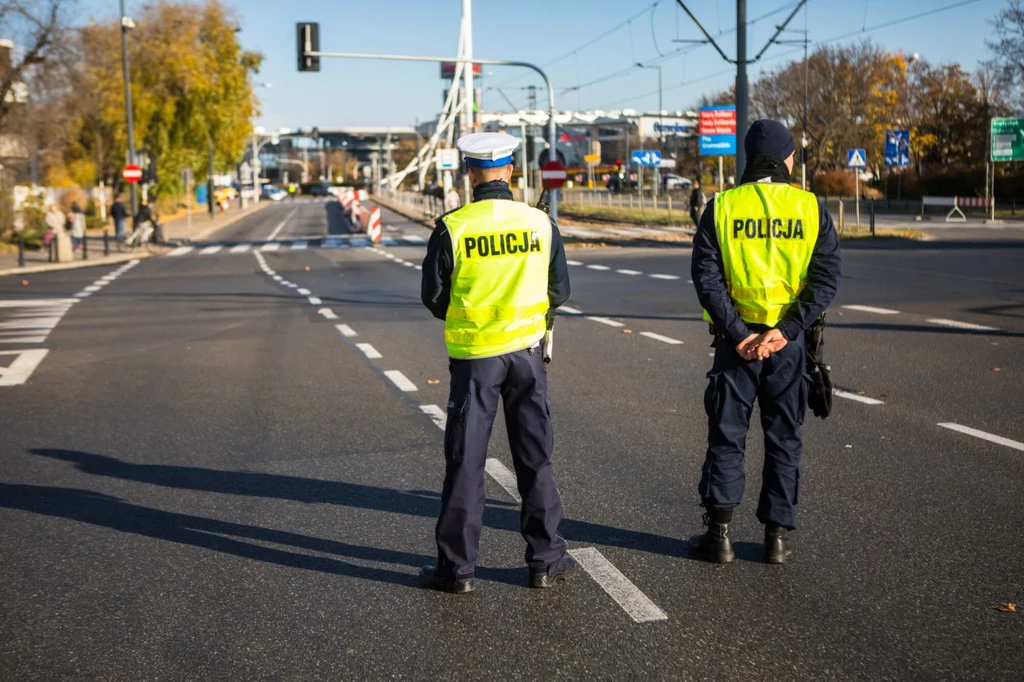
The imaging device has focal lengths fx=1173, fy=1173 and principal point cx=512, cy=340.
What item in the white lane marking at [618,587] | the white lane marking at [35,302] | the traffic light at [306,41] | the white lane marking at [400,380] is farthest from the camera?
the traffic light at [306,41]

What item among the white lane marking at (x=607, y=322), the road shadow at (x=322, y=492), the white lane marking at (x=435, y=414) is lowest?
the road shadow at (x=322, y=492)

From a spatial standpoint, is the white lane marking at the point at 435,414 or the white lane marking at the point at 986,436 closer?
the white lane marking at the point at 986,436

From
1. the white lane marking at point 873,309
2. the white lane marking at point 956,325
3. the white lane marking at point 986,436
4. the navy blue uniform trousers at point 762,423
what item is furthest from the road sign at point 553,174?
the navy blue uniform trousers at point 762,423

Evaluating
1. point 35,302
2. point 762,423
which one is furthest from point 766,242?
point 35,302

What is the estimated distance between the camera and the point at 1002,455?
680 cm

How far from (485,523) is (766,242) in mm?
1934

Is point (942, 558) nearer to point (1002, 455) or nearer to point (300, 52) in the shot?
point (1002, 455)

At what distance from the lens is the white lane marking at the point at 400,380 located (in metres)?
9.88

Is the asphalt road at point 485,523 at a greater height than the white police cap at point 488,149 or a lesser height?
lesser

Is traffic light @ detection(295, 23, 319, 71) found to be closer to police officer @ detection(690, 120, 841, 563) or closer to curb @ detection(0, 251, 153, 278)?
curb @ detection(0, 251, 153, 278)

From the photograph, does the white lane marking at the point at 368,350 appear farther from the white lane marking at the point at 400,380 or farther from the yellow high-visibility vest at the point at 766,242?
the yellow high-visibility vest at the point at 766,242

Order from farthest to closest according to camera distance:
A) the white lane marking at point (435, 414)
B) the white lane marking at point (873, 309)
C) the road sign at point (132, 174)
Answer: the road sign at point (132, 174) < the white lane marking at point (873, 309) < the white lane marking at point (435, 414)

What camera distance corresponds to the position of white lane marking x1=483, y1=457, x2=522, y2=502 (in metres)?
6.27

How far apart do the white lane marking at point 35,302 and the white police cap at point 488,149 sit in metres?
16.4
